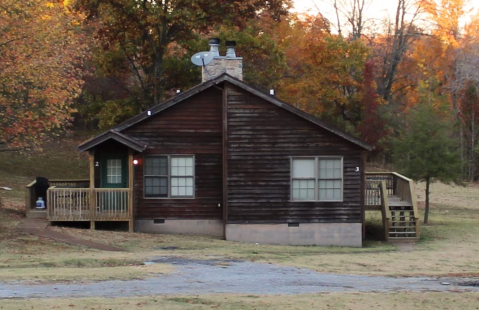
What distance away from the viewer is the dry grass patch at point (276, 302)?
47.3ft

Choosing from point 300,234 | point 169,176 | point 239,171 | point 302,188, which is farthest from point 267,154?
point 169,176

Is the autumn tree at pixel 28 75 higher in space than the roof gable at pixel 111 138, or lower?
higher

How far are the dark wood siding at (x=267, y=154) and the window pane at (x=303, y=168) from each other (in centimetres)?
26

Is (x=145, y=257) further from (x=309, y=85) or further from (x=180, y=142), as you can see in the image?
(x=309, y=85)

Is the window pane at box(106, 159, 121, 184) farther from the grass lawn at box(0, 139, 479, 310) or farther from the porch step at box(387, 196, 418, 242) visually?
A: the porch step at box(387, 196, 418, 242)

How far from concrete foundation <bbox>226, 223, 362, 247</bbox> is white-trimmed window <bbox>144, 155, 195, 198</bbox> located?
220 cm

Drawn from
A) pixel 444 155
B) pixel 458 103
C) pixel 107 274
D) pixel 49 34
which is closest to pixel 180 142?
pixel 49 34

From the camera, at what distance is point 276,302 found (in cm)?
1546

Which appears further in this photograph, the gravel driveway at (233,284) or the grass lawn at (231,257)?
the gravel driveway at (233,284)

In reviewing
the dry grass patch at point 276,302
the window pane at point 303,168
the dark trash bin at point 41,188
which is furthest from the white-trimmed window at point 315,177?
the dry grass patch at point 276,302

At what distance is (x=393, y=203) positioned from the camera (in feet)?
103

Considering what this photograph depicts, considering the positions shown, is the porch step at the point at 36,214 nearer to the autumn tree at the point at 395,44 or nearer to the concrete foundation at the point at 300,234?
the concrete foundation at the point at 300,234

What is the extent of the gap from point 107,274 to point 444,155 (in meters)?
21.7

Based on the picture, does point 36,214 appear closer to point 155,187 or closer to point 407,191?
point 155,187
